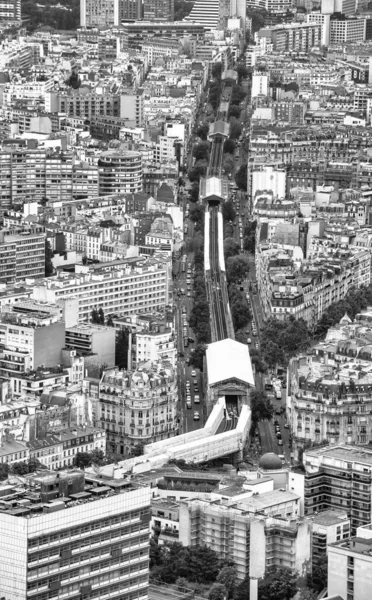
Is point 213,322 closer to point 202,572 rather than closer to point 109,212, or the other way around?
point 109,212

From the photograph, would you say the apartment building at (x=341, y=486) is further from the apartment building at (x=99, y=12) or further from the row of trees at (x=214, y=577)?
the apartment building at (x=99, y=12)

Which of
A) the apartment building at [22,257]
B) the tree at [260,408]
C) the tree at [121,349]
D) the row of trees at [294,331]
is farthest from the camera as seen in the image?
the apartment building at [22,257]

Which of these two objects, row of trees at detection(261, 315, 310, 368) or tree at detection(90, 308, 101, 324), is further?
tree at detection(90, 308, 101, 324)

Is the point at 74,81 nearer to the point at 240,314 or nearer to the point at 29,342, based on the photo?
the point at 240,314

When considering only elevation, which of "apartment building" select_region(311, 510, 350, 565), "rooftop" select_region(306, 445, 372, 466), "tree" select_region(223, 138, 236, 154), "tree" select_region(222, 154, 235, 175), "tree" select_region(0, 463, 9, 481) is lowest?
"apartment building" select_region(311, 510, 350, 565)

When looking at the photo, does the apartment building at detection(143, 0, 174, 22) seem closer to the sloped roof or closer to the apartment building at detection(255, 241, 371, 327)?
the apartment building at detection(255, 241, 371, 327)

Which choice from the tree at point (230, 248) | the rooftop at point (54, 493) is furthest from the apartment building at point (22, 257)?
the rooftop at point (54, 493)

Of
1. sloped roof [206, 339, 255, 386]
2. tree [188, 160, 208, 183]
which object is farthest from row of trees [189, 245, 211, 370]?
tree [188, 160, 208, 183]
